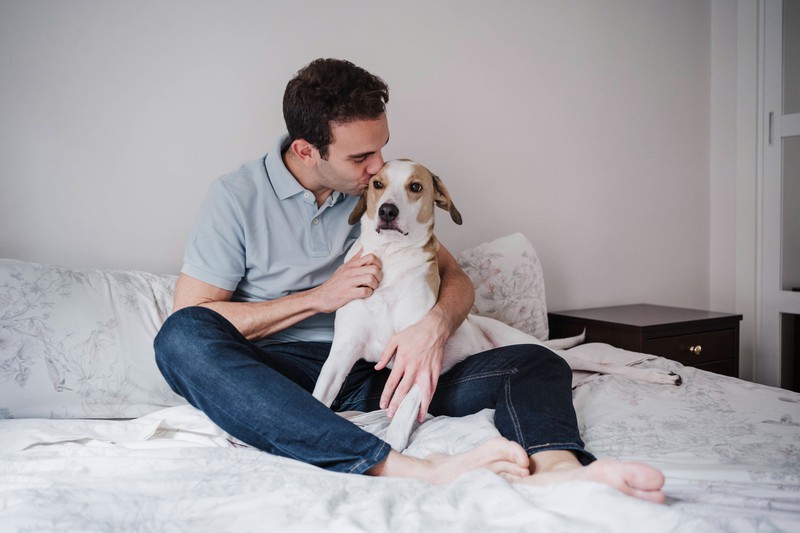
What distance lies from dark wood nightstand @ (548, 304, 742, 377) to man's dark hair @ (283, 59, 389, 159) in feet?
4.65

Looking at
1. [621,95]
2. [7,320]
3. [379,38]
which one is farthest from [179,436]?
[621,95]

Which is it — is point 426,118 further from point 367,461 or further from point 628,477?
point 628,477

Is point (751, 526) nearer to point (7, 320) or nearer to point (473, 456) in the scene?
point (473, 456)

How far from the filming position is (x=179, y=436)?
4.19 feet

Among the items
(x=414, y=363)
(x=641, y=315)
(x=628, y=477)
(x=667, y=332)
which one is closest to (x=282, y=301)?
(x=414, y=363)

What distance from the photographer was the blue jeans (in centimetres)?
111

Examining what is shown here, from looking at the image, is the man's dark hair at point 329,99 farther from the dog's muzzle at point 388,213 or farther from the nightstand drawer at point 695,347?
the nightstand drawer at point 695,347

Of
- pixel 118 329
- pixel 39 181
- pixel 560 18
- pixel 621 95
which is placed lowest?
pixel 118 329

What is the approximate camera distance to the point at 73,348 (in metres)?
1.56

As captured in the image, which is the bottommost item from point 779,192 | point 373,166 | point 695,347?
point 695,347

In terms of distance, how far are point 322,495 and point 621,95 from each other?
2.77 metres

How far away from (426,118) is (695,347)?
144 cm

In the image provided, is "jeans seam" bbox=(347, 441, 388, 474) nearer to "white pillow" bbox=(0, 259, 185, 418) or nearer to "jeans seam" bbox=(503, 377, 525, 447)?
"jeans seam" bbox=(503, 377, 525, 447)

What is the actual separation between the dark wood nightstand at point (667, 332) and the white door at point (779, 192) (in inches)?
24.5
